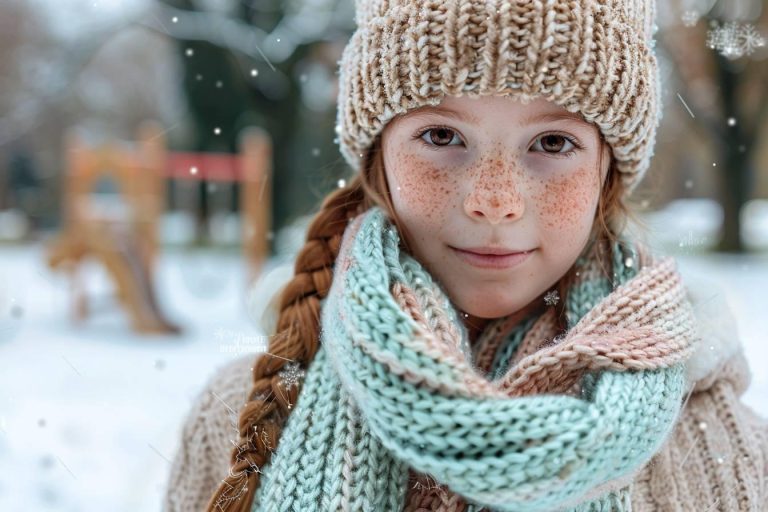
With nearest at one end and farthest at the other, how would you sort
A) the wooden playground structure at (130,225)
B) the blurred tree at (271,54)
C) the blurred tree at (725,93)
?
the blurred tree at (725,93) → the blurred tree at (271,54) → the wooden playground structure at (130,225)

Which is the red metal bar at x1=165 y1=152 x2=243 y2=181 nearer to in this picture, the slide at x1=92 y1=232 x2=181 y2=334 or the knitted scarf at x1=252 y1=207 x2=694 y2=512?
the slide at x1=92 y1=232 x2=181 y2=334

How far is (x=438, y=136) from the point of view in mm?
622

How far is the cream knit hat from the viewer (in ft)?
1.88

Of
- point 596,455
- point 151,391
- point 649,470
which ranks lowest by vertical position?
point 151,391

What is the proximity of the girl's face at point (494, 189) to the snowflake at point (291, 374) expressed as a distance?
16cm

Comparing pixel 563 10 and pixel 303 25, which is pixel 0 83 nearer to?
pixel 303 25

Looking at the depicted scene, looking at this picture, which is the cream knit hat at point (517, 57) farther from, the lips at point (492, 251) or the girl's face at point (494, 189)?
the lips at point (492, 251)

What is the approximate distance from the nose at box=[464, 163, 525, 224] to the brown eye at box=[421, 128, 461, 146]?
0.05 meters

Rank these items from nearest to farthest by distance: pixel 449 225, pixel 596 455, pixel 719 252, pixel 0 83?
pixel 596 455 → pixel 449 225 → pixel 719 252 → pixel 0 83

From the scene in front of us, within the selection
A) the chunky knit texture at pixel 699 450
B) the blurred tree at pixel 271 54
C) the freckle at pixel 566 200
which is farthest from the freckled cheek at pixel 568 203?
the blurred tree at pixel 271 54

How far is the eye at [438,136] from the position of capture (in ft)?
2.02

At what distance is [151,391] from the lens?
2.09 metres

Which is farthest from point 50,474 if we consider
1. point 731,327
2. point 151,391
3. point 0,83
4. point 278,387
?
point 0,83

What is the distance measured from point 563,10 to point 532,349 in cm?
30
